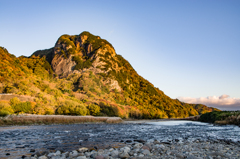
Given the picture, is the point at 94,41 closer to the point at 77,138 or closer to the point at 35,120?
the point at 35,120

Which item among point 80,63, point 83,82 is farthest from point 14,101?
point 80,63

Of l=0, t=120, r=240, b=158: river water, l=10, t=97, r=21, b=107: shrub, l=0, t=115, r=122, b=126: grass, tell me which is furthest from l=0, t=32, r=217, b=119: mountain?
l=0, t=120, r=240, b=158: river water

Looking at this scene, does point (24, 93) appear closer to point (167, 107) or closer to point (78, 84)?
point (78, 84)

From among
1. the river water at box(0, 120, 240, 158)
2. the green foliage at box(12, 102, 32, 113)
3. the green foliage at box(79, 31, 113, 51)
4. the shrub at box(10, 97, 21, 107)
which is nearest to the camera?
the river water at box(0, 120, 240, 158)

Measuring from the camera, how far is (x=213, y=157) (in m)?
6.02

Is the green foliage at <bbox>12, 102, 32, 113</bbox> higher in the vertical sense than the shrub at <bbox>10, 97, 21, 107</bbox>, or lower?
lower

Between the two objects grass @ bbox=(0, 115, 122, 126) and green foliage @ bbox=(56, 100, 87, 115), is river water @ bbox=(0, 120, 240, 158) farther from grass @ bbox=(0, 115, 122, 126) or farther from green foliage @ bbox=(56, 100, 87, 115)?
green foliage @ bbox=(56, 100, 87, 115)

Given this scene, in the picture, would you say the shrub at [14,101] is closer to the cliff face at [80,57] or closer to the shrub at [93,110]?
the shrub at [93,110]

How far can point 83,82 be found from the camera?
3494 inches

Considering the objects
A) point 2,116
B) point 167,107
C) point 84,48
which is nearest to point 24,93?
point 2,116

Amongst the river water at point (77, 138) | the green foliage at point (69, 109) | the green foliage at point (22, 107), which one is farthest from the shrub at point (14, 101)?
the river water at point (77, 138)

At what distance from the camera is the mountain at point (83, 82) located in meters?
52.4

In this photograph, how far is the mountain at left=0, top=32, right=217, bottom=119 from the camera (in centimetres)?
5243

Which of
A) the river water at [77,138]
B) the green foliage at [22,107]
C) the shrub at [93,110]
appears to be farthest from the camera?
the shrub at [93,110]
